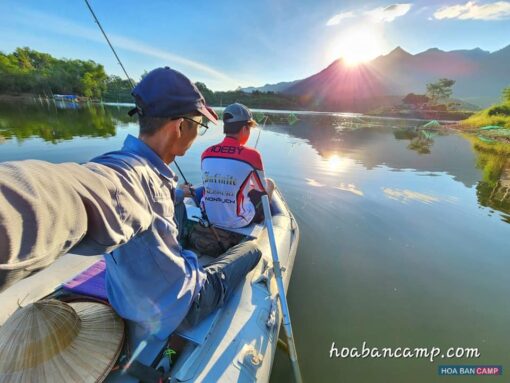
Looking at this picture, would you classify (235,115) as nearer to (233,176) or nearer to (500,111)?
(233,176)

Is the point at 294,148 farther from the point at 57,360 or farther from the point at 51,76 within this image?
the point at 51,76

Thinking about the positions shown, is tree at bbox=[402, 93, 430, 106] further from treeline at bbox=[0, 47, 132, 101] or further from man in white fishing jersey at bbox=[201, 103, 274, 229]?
man in white fishing jersey at bbox=[201, 103, 274, 229]

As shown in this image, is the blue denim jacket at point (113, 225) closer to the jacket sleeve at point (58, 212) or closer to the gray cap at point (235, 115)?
the jacket sleeve at point (58, 212)

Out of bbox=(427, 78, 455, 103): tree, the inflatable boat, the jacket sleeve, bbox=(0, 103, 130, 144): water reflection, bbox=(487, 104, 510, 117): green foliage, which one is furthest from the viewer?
bbox=(427, 78, 455, 103): tree

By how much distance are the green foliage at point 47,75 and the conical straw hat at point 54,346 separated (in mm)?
73835

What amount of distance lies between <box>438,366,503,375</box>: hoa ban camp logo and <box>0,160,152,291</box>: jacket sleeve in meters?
3.57

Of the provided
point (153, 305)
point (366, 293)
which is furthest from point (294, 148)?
point (153, 305)

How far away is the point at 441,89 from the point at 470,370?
8887cm

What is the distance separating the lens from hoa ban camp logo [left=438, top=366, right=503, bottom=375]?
8.43 feet

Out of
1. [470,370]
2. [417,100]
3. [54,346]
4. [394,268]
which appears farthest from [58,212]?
[417,100]

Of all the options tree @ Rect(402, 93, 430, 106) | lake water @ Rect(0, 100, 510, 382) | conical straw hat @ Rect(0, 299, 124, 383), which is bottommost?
lake water @ Rect(0, 100, 510, 382)

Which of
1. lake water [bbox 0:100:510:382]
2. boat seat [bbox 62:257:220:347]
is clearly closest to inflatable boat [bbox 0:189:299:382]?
boat seat [bbox 62:257:220:347]

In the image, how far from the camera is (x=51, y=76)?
194 ft

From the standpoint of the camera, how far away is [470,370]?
2592 mm
